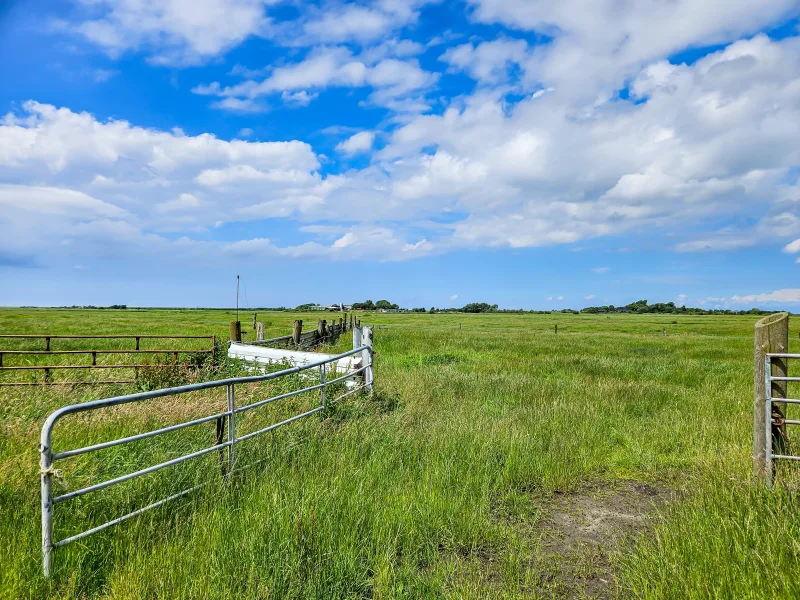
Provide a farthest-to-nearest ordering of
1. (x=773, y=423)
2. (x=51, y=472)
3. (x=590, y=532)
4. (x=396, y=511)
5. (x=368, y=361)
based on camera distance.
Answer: (x=368, y=361) → (x=773, y=423) → (x=590, y=532) → (x=396, y=511) → (x=51, y=472)

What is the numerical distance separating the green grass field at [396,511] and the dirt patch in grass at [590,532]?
3 centimetres

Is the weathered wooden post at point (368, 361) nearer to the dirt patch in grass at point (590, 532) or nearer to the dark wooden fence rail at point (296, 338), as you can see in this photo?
the dirt patch in grass at point (590, 532)

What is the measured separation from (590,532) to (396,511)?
205cm

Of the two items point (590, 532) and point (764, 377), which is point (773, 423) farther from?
point (590, 532)

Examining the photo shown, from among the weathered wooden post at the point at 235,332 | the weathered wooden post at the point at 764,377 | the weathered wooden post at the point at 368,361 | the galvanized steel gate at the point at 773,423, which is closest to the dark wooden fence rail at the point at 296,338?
the weathered wooden post at the point at 235,332

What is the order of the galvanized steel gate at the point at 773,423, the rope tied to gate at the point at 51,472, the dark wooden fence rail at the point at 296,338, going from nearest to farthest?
the rope tied to gate at the point at 51,472, the galvanized steel gate at the point at 773,423, the dark wooden fence rail at the point at 296,338

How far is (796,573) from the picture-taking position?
11.1ft

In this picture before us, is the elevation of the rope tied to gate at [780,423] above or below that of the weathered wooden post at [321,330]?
below

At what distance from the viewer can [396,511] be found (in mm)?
4555

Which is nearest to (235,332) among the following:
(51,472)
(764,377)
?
(51,472)

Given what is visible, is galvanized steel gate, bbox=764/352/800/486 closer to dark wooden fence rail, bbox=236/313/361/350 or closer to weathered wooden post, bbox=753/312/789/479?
weathered wooden post, bbox=753/312/789/479

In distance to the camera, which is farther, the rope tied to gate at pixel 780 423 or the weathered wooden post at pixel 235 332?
the weathered wooden post at pixel 235 332

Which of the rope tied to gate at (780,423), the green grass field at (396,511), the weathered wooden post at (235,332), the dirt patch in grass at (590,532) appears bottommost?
the dirt patch in grass at (590,532)

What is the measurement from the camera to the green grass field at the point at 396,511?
3.46 m
